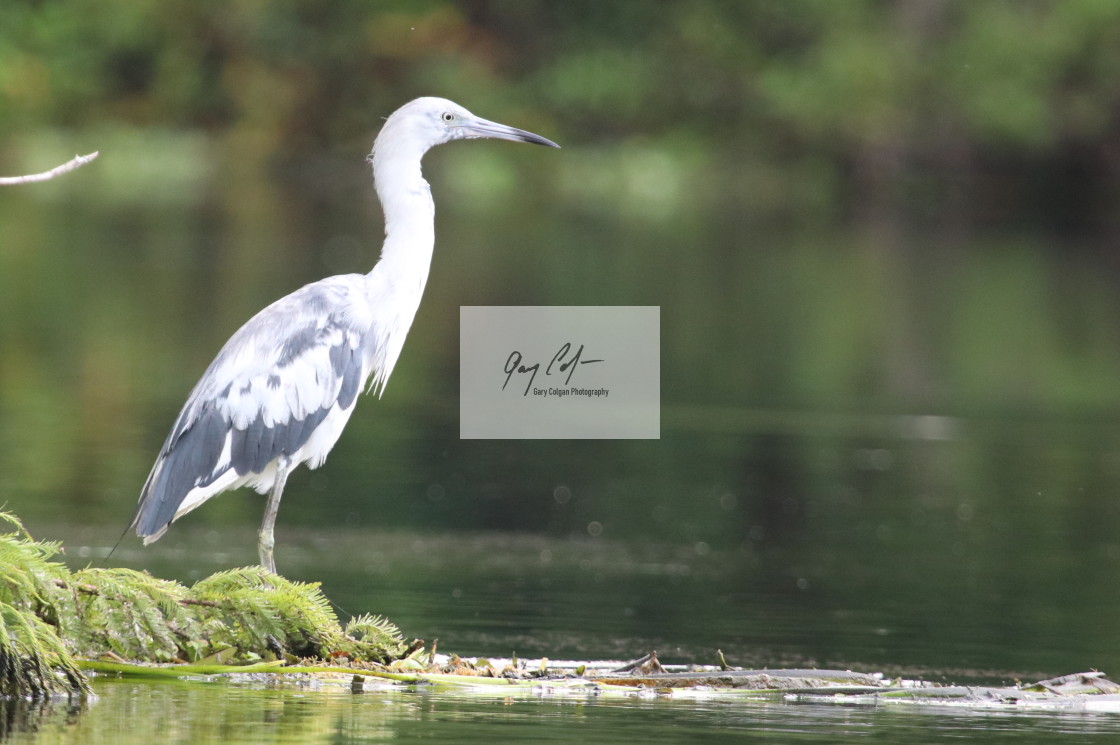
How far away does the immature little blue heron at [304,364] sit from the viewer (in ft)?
26.0

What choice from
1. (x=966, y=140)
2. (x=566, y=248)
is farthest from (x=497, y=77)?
(x=566, y=248)

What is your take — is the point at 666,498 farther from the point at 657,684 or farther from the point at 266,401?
the point at 657,684

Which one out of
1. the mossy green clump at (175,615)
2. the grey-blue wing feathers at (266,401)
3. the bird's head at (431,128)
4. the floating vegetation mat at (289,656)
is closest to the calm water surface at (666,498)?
the floating vegetation mat at (289,656)

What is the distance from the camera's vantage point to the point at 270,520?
26.2ft

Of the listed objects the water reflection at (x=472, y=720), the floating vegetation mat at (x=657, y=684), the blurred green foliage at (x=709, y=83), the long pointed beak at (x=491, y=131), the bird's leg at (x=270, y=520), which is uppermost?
the blurred green foliage at (x=709, y=83)

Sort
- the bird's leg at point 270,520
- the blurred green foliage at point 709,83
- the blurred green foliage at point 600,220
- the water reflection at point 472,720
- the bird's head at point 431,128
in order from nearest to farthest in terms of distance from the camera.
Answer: the water reflection at point 472,720 < the bird's leg at point 270,520 < the bird's head at point 431,128 < the blurred green foliage at point 600,220 < the blurred green foliage at point 709,83

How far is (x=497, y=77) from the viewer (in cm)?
5922

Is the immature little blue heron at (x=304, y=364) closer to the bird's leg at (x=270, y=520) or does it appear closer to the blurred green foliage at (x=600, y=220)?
the bird's leg at (x=270, y=520)

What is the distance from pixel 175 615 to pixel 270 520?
122 centimetres

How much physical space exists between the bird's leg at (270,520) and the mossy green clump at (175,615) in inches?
33.6

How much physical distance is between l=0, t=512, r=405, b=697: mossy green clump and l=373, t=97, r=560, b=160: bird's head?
267 cm

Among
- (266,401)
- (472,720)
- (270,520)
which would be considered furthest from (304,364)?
(472,720)
